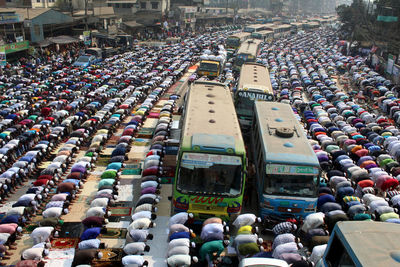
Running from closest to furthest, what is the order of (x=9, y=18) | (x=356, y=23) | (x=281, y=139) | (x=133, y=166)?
(x=281, y=139) → (x=133, y=166) → (x=9, y=18) → (x=356, y=23)

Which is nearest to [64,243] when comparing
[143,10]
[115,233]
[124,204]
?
[115,233]

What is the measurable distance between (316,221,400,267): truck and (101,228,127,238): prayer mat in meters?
7.64

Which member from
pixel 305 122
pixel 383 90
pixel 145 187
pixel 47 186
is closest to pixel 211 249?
pixel 145 187

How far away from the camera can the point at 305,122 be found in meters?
26.5

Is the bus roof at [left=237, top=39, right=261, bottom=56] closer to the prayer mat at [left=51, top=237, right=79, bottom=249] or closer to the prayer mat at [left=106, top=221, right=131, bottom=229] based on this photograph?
the prayer mat at [left=106, top=221, right=131, bottom=229]

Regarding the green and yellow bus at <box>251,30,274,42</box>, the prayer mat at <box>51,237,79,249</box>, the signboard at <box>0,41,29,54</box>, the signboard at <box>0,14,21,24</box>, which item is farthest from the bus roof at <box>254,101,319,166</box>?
the green and yellow bus at <box>251,30,274,42</box>

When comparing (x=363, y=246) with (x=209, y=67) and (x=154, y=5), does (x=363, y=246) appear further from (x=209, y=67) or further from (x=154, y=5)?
(x=154, y=5)

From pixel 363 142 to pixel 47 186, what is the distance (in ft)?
54.8

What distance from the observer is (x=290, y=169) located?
40.9 ft

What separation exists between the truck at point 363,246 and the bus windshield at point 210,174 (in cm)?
439

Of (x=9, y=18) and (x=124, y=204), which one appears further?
(x=9, y=18)

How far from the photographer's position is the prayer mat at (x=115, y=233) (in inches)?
521

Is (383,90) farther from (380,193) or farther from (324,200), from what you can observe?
(324,200)

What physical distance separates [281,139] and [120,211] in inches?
276
